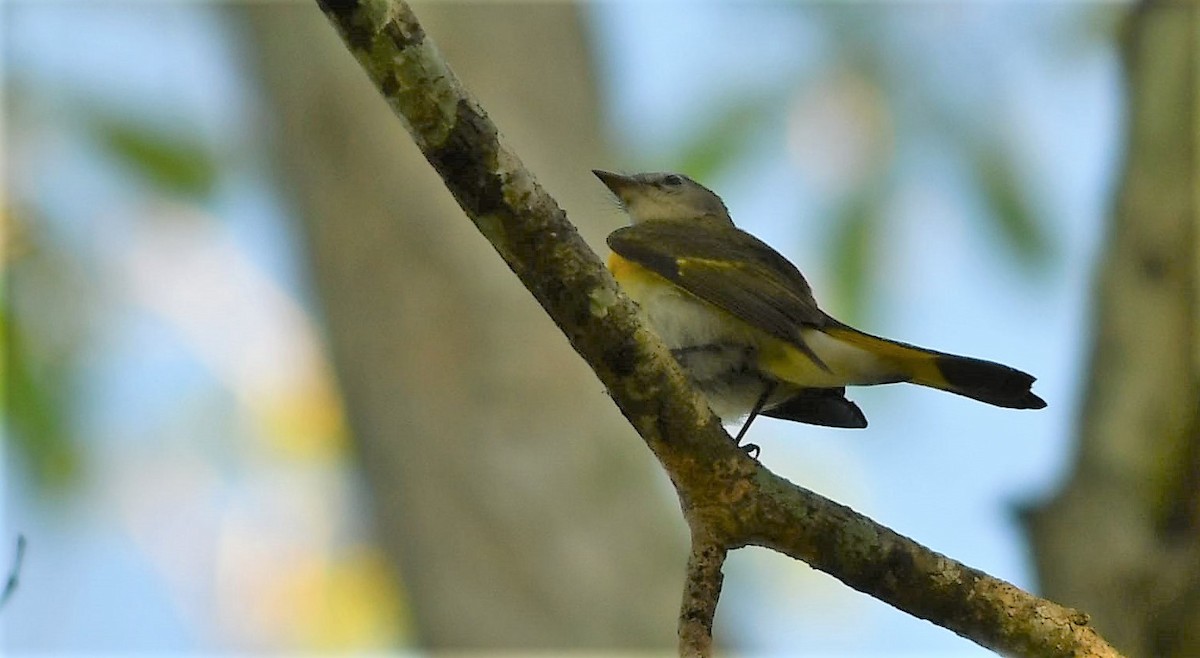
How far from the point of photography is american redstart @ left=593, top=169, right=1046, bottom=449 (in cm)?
323

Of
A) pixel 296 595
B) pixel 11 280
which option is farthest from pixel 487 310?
pixel 296 595

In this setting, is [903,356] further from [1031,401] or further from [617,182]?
[617,182]

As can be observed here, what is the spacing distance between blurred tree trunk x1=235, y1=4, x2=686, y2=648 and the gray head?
3.84 ft

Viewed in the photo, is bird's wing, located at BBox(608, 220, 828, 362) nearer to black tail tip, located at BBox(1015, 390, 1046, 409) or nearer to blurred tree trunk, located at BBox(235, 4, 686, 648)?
black tail tip, located at BBox(1015, 390, 1046, 409)

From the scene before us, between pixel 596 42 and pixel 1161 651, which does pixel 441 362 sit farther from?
pixel 1161 651

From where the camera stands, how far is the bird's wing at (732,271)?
11.4 feet

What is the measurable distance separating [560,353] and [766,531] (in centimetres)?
360

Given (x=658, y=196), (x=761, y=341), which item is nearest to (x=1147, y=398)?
(x=761, y=341)

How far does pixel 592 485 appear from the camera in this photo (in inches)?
231

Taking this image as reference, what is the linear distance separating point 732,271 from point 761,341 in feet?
0.84

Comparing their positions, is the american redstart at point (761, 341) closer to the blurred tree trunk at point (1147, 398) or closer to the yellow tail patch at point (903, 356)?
the yellow tail patch at point (903, 356)

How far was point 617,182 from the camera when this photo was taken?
4.84 m

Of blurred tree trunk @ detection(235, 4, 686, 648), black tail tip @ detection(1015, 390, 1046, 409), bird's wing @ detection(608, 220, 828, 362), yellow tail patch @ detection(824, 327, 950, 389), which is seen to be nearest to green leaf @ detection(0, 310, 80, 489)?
blurred tree trunk @ detection(235, 4, 686, 648)

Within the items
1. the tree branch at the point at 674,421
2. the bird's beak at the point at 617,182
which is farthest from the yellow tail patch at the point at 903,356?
the bird's beak at the point at 617,182
